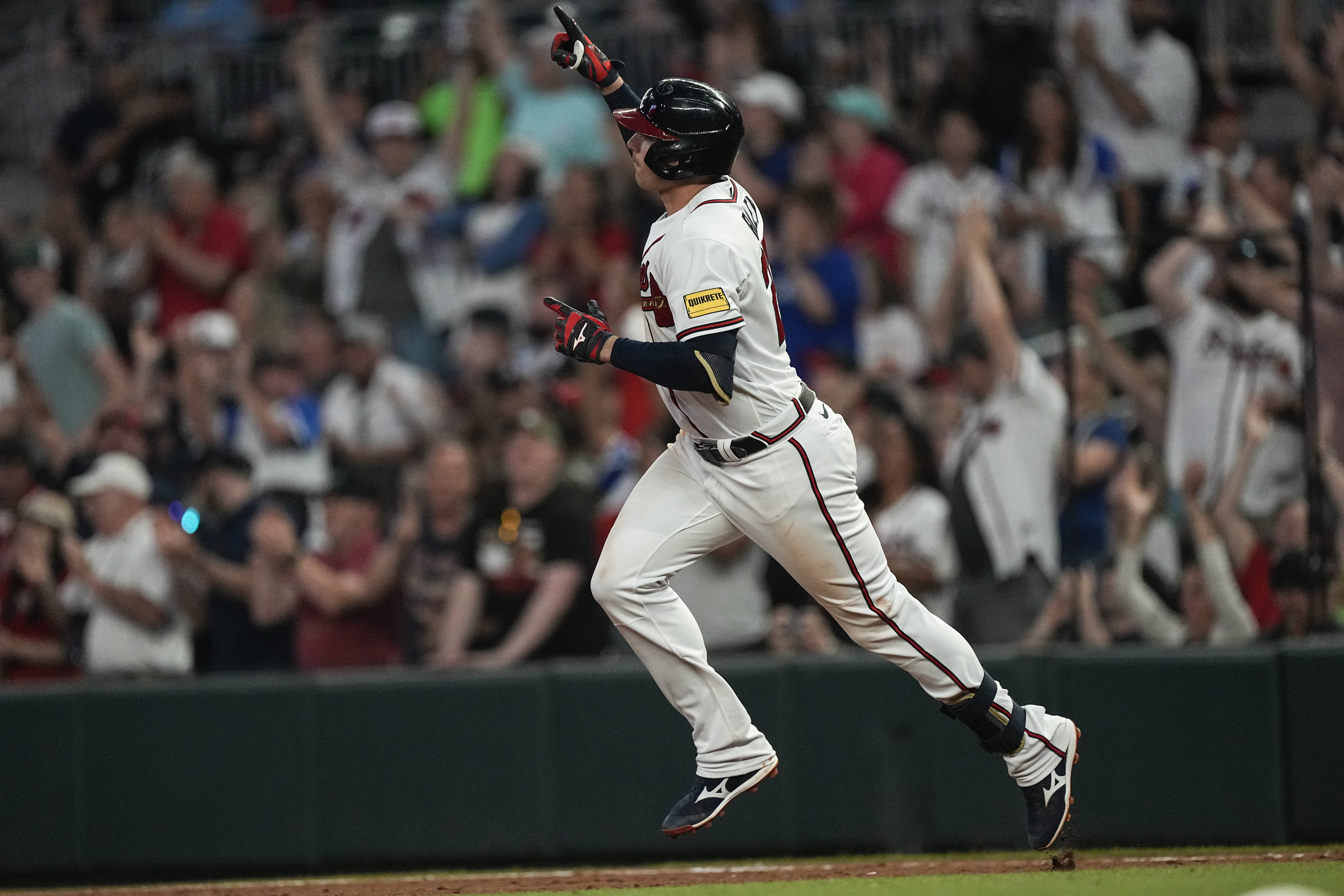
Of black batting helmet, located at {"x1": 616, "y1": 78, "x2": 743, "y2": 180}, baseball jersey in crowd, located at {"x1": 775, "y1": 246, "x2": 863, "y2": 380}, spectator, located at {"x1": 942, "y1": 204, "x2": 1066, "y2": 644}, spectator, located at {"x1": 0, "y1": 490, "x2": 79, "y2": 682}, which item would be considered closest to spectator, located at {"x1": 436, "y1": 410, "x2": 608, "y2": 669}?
spectator, located at {"x1": 942, "y1": 204, "x2": 1066, "y2": 644}

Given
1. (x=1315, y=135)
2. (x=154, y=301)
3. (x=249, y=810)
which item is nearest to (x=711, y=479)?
(x=249, y=810)

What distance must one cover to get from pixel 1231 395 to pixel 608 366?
2.50 m

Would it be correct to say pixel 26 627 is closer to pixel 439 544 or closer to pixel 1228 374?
pixel 439 544

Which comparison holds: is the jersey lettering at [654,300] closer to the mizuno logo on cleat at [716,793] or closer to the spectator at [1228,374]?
the mizuno logo on cleat at [716,793]

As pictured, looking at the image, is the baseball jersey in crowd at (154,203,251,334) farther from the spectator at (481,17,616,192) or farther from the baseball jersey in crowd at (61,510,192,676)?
the baseball jersey in crowd at (61,510,192,676)

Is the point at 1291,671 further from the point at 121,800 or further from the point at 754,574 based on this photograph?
the point at 121,800

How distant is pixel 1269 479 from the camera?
22.5 feet

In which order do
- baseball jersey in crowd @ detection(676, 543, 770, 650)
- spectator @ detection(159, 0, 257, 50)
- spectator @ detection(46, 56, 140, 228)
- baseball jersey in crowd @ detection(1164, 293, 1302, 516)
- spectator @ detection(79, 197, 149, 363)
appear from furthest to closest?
spectator @ detection(159, 0, 257, 50)
spectator @ detection(46, 56, 140, 228)
spectator @ detection(79, 197, 149, 363)
baseball jersey in crowd @ detection(676, 543, 770, 650)
baseball jersey in crowd @ detection(1164, 293, 1302, 516)

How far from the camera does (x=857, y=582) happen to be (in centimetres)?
508

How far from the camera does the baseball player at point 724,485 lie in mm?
4879

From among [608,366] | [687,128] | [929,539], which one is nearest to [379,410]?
[608,366]

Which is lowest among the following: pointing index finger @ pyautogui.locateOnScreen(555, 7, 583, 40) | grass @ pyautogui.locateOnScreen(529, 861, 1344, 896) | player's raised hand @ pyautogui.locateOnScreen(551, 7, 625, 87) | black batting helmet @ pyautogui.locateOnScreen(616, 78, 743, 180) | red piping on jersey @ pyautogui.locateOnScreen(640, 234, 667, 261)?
grass @ pyautogui.locateOnScreen(529, 861, 1344, 896)

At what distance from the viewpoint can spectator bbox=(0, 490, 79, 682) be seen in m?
8.22

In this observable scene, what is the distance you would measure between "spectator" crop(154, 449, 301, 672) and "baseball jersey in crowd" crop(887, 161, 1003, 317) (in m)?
3.38
